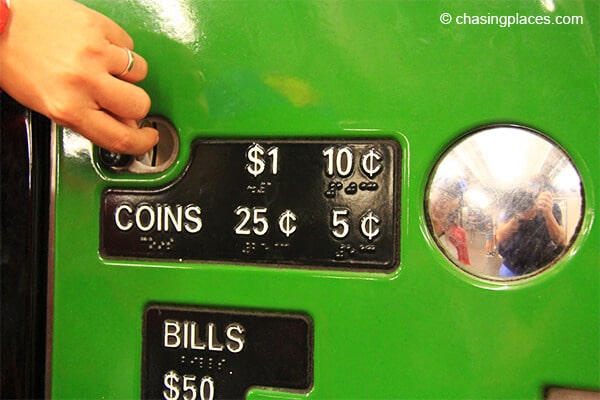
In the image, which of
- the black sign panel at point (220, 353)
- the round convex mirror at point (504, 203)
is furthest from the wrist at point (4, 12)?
the round convex mirror at point (504, 203)

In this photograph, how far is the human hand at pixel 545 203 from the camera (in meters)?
0.62

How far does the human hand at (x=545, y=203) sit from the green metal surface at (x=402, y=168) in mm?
35

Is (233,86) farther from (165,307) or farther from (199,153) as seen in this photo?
(165,307)

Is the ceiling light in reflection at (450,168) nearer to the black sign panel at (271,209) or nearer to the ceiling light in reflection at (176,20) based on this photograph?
the black sign panel at (271,209)

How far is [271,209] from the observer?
0.68 m

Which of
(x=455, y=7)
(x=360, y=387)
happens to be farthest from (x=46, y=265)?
(x=455, y=7)

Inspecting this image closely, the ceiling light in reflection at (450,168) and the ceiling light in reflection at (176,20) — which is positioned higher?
the ceiling light in reflection at (176,20)

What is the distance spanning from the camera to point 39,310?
76 centimetres

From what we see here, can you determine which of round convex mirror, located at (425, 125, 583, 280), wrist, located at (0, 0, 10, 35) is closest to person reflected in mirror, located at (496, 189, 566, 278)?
round convex mirror, located at (425, 125, 583, 280)

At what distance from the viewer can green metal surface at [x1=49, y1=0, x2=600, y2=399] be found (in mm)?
607

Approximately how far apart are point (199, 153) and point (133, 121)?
0.08 meters

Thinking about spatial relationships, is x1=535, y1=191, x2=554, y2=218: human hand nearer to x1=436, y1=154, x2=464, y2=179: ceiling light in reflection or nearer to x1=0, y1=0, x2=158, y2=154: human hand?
x1=436, y1=154, x2=464, y2=179: ceiling light in reflection

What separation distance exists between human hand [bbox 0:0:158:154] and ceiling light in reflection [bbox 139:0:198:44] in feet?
0.23

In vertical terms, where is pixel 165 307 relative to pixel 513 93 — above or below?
below
